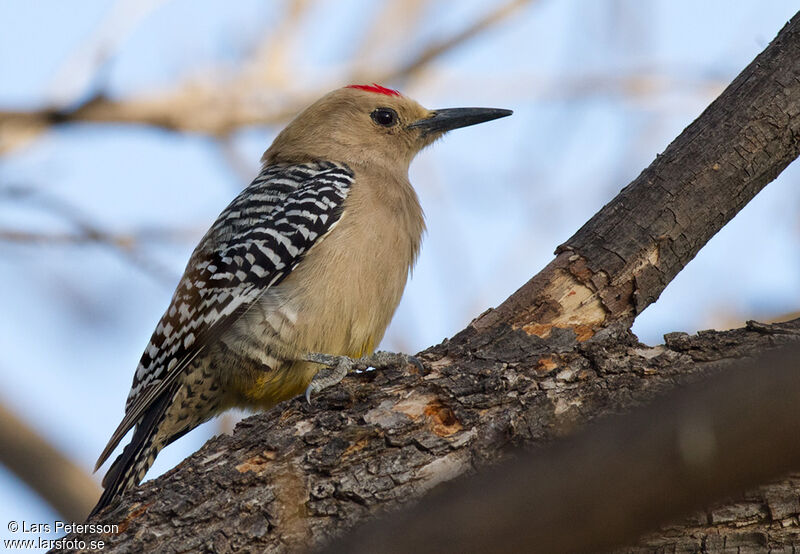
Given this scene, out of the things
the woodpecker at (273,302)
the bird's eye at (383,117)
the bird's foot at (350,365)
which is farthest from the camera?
the bird's eye at (383,117)

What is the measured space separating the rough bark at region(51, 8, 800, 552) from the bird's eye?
125 inches

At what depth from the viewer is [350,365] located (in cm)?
519

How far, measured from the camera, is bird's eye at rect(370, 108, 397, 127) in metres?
7.83

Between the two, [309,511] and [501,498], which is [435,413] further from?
[501,498]

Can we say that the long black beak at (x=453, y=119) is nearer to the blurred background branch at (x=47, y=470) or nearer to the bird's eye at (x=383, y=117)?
the bird's eye at (x=383, y=117)

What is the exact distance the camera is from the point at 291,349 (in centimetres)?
599

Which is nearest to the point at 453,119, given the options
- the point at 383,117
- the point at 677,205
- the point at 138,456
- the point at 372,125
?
the point at 383,117

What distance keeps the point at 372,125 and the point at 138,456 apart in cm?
363

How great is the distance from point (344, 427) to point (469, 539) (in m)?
2.53

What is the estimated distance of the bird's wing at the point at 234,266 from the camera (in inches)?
239

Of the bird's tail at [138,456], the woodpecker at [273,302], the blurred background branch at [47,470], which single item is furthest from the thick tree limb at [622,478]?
the blurred background branch at [47,470]

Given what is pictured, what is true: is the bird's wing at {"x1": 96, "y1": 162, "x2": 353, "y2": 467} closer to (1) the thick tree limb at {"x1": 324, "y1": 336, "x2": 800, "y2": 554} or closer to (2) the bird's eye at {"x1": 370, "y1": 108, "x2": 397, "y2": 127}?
(2) the bird's eye at {"x1": 370, "y1": 108, "x2": 397, "y2": 127}

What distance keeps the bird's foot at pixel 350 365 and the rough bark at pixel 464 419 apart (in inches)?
2.7

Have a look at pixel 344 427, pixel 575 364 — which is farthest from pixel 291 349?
pixel 575 364
